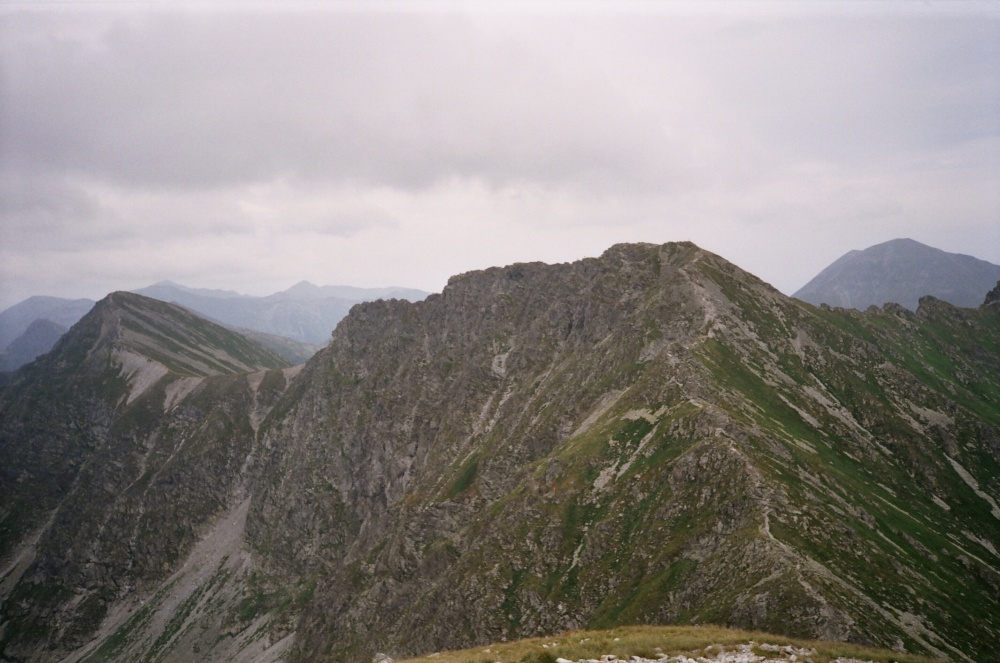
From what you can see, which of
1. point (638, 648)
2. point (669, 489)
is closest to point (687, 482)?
point (669, 489)

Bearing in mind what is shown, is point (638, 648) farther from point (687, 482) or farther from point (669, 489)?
point (669, 489)

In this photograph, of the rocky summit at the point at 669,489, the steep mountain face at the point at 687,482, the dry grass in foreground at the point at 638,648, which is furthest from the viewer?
the rocky summit at the point at 669,489

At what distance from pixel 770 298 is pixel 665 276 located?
1077 inches

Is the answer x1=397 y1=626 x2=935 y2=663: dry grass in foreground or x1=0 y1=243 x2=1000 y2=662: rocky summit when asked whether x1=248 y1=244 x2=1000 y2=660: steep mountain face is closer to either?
x1=0 y1=243 x2=1000 y2=662: rocky summit

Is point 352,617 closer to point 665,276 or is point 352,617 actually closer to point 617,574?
point 617,574

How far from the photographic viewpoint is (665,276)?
518 feet

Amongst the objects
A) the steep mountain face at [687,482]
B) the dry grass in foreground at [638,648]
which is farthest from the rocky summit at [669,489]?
the dry grass in foreground at [638,648]

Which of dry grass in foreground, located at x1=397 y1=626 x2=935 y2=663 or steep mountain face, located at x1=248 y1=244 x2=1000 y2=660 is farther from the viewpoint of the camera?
steep mountain face, located at x1=248 y1=244 x2=1000 y2=660

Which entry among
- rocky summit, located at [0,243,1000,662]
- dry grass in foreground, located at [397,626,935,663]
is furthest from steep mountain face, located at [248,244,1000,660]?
dry grass in foreground, located at [397,626,935,663]

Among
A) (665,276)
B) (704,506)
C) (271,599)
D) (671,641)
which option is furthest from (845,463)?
(271,599)

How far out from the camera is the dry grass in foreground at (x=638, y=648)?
28.5 metres

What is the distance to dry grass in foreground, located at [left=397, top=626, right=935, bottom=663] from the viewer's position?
28.5 m

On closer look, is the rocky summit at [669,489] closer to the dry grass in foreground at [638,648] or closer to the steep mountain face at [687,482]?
the steep mountain face at [687,482]

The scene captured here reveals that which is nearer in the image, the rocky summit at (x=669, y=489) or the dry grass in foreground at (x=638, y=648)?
the dry grass in foreground at (x=638, y=648)
